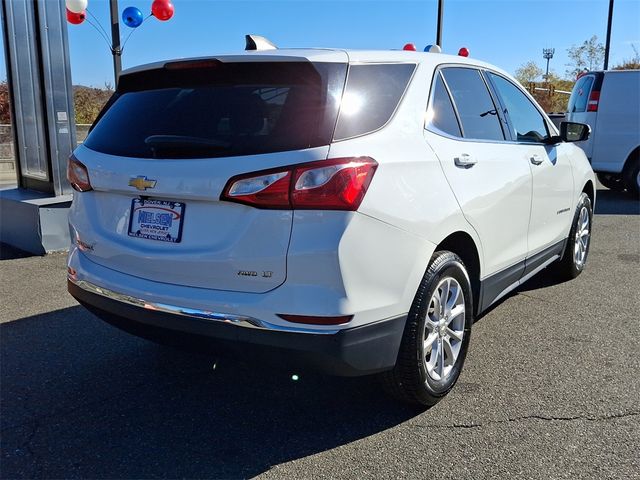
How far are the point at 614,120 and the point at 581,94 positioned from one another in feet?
2.54

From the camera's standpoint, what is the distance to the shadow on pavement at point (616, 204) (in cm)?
930

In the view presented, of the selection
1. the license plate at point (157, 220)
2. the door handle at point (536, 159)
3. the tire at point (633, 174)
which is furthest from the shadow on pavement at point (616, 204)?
the license plate at point (157, 220)

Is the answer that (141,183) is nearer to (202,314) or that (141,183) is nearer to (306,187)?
(202,314)

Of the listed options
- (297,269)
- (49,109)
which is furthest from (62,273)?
(297,269)

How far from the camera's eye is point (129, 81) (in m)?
3.13

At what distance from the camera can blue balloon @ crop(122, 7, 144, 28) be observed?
11078mm

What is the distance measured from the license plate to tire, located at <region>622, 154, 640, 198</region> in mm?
9941

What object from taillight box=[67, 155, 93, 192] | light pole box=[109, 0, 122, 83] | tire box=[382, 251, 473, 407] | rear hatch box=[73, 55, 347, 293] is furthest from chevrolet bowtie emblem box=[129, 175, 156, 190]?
light pole box=[109, 0, 122, 83]

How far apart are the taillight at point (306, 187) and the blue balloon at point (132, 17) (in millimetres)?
10056

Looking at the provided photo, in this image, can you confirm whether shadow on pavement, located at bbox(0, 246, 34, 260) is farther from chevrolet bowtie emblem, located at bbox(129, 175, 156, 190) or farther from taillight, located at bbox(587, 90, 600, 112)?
taillight, located at bbox(587, 90, 600, 112)

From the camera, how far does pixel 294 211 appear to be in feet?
7.71

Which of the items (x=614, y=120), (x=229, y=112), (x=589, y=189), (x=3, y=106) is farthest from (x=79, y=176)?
(x=3, y=106)

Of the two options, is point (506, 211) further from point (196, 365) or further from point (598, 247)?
point (598, 247)

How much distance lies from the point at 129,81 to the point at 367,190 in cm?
153
